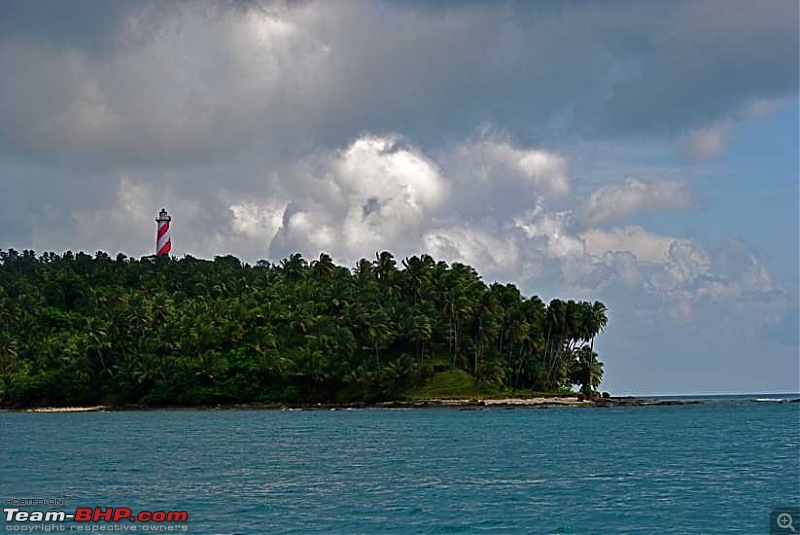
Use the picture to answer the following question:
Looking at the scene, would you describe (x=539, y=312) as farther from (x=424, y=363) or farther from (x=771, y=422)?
(x=771, y=422)

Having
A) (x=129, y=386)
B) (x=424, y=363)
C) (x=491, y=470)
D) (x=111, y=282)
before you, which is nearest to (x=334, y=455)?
(x=491, y=470)

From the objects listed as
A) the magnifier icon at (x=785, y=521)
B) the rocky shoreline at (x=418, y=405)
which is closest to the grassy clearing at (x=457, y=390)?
the rocky shoreline at (x=418, y=405)

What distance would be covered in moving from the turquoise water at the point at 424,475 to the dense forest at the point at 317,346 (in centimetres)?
4661

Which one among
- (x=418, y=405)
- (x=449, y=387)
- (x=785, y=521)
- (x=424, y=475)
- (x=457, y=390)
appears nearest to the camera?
(x=785, y=521)

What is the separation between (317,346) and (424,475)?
9612 cm

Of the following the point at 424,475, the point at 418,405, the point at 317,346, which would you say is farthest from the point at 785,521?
the point at 317,346

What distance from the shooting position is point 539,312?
15375 centimetres

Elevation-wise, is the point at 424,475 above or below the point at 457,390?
below

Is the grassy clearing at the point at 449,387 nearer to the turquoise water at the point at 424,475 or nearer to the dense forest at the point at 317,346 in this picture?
the dense forest at the point at 317,346

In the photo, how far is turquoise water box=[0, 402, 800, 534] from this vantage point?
3962cm

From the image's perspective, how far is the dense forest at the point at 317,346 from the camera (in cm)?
14825

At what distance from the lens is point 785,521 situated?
37562 mm

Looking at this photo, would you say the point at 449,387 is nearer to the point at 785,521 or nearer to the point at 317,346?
the point at 317,346

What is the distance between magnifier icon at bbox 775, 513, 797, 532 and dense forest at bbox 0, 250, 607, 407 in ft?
345
